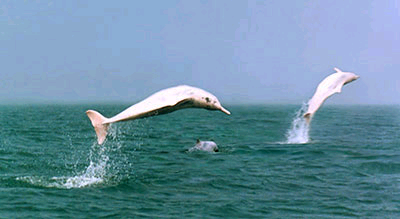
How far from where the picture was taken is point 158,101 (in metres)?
10.8

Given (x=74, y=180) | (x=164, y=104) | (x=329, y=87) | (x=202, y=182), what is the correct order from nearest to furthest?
(x=164, y=104) → (x=202, y=182) → (x=74, y=180) → (x=329, y=87)


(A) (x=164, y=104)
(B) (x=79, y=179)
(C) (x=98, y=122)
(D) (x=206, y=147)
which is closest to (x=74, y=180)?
(B) (x=79, y=179)

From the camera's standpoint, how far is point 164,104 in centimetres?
1068

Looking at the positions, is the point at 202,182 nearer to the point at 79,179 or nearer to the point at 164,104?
the point at 79,179

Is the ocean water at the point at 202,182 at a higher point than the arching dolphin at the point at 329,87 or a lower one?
lower

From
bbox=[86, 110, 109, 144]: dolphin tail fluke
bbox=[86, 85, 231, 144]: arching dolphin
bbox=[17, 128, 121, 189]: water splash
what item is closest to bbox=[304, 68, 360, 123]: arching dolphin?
bbox=[17, 128, 121, 189]: water splash

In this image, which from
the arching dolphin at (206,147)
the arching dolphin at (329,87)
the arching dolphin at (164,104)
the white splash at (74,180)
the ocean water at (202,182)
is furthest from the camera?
the arching dolphin at (206,147)

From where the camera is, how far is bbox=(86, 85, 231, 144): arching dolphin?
10680 millimetres

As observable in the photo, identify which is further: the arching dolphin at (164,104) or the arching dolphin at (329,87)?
the arching dolphin at (329,87)

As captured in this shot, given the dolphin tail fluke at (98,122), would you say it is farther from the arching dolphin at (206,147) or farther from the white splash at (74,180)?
the arching dolphin at (206,147)

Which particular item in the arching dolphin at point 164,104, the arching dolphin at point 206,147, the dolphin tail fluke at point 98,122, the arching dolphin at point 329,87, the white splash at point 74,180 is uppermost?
the arching dolphin at point 329,87

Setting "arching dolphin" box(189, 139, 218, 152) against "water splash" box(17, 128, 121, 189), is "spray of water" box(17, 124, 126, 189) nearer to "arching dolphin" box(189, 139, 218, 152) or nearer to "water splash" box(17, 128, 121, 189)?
"water splash" box(17, 128, 121, 189)

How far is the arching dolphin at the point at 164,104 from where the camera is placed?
1068cm

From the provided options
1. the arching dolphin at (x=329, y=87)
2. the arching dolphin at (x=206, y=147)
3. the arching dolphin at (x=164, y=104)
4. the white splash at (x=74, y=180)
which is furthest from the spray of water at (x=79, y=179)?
the arching dolphin at (x=329, y=87)
